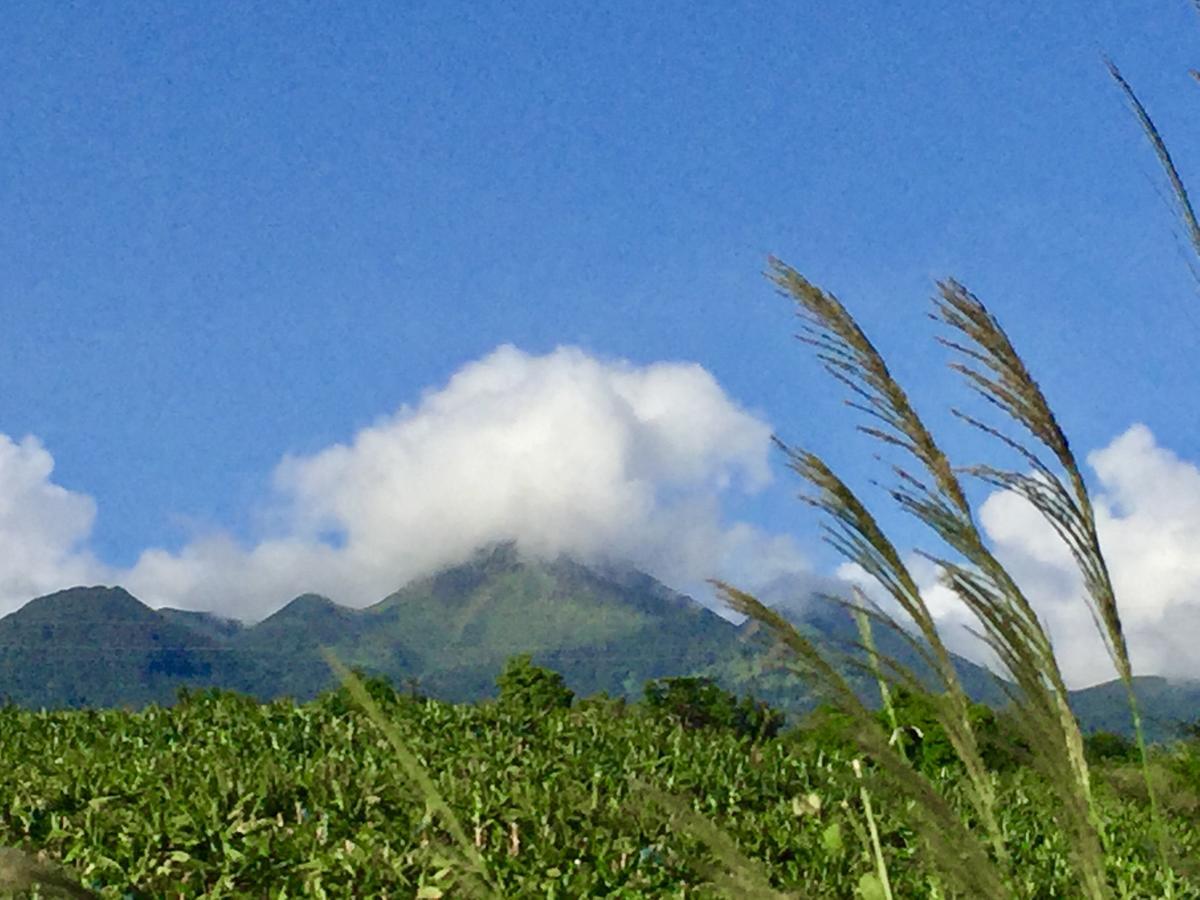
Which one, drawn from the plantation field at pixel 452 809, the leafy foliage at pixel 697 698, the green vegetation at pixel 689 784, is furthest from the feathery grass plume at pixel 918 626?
the leafy foliage at pixel 697 698

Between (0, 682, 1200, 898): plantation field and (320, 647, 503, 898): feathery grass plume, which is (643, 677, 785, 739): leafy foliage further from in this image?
(320, 647, 503, 898): feathery grass plume

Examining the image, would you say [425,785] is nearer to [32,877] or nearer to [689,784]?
[32,877]

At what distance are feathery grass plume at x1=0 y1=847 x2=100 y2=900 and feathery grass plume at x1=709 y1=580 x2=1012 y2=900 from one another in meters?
0.95

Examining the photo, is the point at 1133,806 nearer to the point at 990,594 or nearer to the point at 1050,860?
the point at 1050,860

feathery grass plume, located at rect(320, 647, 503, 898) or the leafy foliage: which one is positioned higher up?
the leafy foliage

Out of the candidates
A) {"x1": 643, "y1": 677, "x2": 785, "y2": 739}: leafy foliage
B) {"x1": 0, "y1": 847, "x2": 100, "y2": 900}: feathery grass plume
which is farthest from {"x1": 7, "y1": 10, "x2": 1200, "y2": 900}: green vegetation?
{"x1": 643, "y1": 677, "x2": 785, "y2": 739}: leafy foliage

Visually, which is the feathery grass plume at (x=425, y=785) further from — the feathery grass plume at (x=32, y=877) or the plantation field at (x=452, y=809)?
the plantation field at (x=452, y=809)

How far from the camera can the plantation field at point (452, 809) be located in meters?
6.48

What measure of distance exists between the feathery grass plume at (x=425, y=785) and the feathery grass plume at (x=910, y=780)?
23.7 inches

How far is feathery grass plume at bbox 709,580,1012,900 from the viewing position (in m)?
1.72

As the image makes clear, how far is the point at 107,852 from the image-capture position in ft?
22.0

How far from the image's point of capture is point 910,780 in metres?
1.76

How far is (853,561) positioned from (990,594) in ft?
0.78

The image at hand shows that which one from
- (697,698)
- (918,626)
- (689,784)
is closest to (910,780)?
(918,626)
